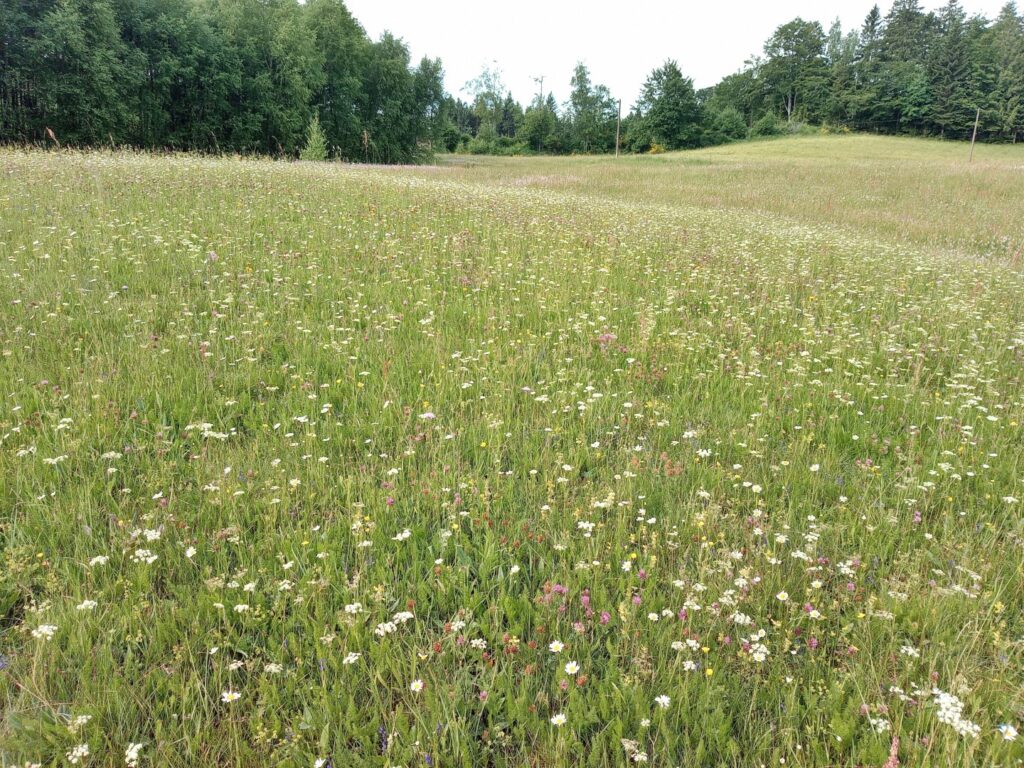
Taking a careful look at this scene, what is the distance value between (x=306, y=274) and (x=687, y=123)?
86204 millimetres

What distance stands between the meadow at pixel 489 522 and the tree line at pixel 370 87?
25.3 metres

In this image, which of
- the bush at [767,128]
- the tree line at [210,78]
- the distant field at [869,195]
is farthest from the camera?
the bush at [767,128]

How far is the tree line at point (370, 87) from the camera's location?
32719 millimetres

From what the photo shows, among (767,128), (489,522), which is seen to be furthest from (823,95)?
(489,522)

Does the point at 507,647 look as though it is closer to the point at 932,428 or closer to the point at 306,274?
the point at 932,428

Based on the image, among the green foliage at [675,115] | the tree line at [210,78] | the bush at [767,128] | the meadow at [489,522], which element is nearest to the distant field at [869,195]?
the meadow at [489,522]

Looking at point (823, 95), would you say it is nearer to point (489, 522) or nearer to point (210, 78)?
point (210, 78)

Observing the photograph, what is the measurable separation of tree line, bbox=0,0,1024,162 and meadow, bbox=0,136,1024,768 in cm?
2529

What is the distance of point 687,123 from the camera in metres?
81.2

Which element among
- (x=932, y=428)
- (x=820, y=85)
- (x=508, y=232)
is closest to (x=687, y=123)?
(x=820, y=85)

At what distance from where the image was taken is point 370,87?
57250 millimetres

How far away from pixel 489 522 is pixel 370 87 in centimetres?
6343

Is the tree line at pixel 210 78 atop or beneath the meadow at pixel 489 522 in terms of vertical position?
atop

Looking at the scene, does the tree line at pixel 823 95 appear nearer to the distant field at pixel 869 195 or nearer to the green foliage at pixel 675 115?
the green foliage at pixel 675 115
